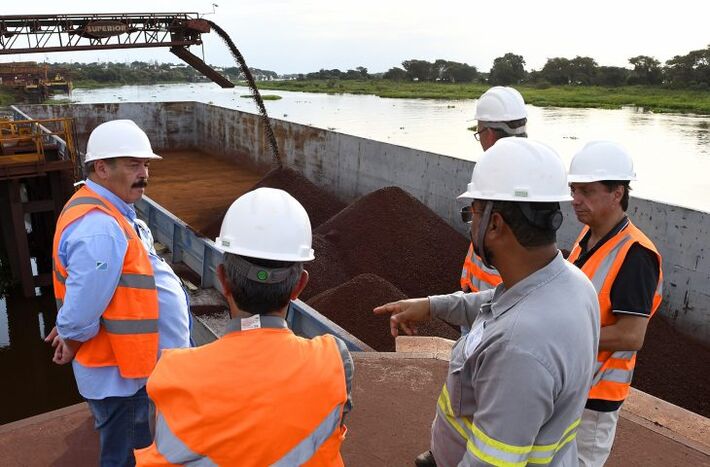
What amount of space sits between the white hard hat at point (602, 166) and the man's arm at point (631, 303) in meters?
0.44

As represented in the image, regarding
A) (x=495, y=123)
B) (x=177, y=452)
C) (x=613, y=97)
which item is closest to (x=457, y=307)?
(x=177, y=452)

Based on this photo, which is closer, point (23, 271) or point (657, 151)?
point (23, 271)

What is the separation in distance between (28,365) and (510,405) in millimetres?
8920

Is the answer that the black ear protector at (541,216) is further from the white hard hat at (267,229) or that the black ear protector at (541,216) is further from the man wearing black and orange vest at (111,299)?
the man wearing black and orange vest at (111,299)

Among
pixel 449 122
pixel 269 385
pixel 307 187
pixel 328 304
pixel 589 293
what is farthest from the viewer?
pixel 449 122

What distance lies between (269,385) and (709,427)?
352 centimetres

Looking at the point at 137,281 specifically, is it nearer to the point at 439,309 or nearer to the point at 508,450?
the point at 439,309

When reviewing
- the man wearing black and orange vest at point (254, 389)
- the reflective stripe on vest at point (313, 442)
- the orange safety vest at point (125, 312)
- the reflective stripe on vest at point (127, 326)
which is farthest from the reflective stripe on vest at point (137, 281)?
the reflective stripe on vest at point (313, 442)

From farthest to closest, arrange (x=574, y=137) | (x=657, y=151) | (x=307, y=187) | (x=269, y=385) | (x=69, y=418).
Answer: (x=574, y=137), (x=657, y=151), (x=307, y=187), (x=69, y=418), (x=269, y=385)

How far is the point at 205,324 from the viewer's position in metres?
6.02

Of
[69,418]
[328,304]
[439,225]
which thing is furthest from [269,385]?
[439,225]

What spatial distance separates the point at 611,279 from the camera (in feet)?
7.12

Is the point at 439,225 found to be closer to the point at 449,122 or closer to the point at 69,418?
the point at 69,418

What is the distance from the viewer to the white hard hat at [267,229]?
1426mm
